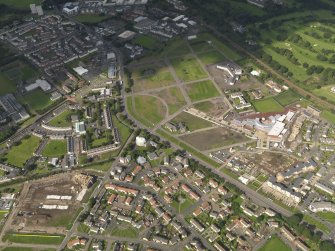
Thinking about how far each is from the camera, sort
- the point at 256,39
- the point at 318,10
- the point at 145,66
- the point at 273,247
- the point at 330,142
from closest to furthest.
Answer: the point at 273,247 < the point at 330,142 < the point at 145,66 < the point at 256,39 < the point at 318,10

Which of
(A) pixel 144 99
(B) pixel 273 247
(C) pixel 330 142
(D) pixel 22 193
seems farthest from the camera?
(A) pixel 144 99

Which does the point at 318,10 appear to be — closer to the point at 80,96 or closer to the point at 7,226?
the point at 80,96

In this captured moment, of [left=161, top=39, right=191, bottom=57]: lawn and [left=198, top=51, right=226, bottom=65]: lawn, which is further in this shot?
[left=161, top=39, right=191, bottom=57]: lawn

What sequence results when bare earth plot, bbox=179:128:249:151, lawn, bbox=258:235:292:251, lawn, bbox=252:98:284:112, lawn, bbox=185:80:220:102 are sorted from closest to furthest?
lawn, bbox=258:235:292:251
bare earth plot, bbox=179:128:249:151
lawn, bbox=252:98:284:112
lawn, bbox=185:80:220:102

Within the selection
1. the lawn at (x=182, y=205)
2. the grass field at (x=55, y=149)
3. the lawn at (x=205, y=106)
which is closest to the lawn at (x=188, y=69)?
the lawn at (x=205, y=106)

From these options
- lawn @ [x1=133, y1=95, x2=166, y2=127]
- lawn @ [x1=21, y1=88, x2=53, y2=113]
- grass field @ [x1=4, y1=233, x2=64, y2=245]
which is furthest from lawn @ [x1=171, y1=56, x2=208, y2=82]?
grass field @ [x1=4, y1=233, x2=64, y2=245]

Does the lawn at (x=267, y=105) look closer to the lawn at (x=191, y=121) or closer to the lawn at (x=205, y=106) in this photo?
the lawn at (x=205, y=106)

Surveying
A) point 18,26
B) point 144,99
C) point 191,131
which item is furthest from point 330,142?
point 18,26

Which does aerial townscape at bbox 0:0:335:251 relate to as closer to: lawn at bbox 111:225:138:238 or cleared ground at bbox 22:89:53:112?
lawn at bbox 111:225:138:238
